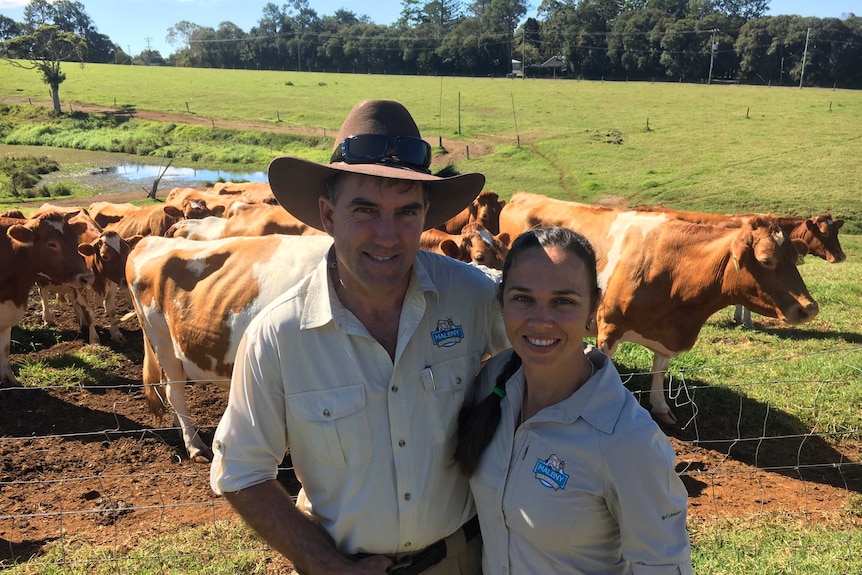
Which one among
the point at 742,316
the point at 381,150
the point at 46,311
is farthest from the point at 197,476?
the point at 742,316

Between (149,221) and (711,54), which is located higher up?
(711,54)

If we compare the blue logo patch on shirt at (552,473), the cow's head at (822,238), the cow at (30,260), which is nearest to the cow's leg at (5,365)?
the cow at (30,260)

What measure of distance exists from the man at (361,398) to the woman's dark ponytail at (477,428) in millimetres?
56

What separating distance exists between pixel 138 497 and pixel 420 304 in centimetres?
428

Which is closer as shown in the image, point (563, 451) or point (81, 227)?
point (563, 451)

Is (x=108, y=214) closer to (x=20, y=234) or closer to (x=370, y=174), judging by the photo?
(x=20, y=234)

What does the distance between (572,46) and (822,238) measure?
250 ft

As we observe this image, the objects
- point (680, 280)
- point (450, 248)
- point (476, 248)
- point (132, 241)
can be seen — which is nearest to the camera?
point (680, 280)

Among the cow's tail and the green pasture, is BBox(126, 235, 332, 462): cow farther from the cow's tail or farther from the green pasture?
the green pasture

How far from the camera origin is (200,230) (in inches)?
330

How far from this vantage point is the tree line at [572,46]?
68.0m

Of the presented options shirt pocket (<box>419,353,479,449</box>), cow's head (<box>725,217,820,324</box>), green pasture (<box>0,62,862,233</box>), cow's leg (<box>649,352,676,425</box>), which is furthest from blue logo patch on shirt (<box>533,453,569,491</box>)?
green pasture (<box>0,62,862,233</box>)

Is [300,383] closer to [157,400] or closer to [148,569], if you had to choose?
[148,569]

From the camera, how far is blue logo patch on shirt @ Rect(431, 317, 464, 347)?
2.33 meters
